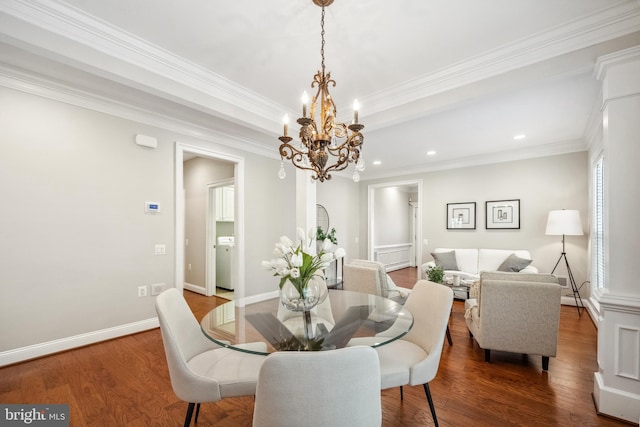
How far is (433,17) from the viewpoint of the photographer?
1941mm

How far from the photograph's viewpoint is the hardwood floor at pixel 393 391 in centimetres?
186

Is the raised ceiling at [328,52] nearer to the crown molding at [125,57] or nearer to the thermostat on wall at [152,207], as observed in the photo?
the crown molding at [125,57]

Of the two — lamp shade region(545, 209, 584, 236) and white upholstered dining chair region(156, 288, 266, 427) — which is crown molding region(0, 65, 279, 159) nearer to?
white upholstered dining chair region(156, 288, 266, 427)

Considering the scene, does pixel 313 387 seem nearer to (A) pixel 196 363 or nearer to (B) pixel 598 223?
(A) pixel 196 363

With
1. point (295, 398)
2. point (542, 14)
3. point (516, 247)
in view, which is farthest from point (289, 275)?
point (516, 247)

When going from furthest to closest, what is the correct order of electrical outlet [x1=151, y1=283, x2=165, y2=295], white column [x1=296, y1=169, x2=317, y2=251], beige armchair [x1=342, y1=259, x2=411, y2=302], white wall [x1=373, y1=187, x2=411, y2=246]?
white wall [x1=373, y1=187, x2=411, y2=246] < white column [x1=296, y1=169, x2=317, y2=251] < electrical outlet [x1=151, y1=283, x2=165, y2=295] < beige armchair [x1=342, y1=259, x2=411, y2=302]

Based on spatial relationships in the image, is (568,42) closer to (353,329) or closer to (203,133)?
(353,329)

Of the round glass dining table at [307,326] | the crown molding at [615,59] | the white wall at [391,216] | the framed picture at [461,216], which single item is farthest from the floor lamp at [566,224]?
the white wall at [391,216]

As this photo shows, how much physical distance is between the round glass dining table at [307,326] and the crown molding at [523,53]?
2.04 m

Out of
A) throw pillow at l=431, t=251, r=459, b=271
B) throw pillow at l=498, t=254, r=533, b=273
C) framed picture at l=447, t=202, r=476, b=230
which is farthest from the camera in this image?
framed picture at l=447, t=202, r=476, b=230

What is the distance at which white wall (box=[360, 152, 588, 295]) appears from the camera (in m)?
4.48

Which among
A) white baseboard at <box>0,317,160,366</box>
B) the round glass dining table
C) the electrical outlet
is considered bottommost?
white baseboard at <box>0,317,160,366</box>

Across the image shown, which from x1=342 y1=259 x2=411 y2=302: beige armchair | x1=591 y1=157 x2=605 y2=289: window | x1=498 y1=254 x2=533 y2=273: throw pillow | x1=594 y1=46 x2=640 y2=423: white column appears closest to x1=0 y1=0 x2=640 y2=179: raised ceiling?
x1=594 y1=46 x2=640 y2=423: white column

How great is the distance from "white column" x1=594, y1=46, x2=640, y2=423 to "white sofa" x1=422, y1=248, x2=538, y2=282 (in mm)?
2644
